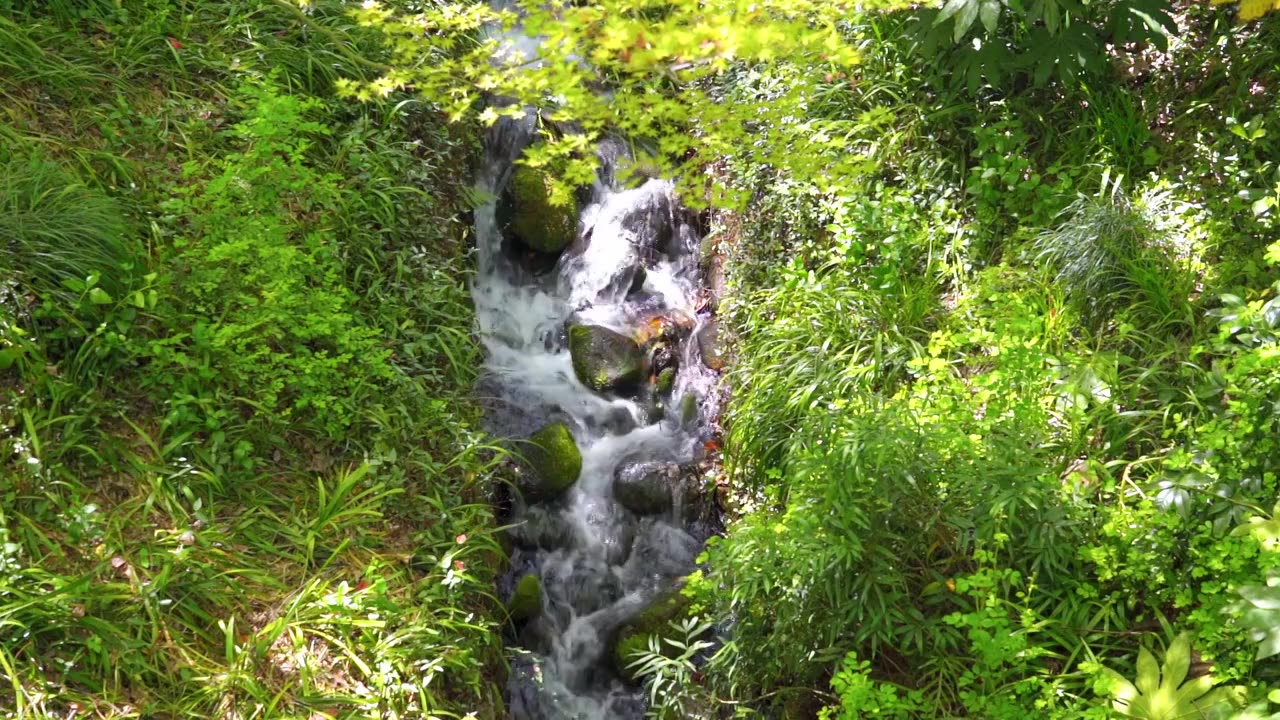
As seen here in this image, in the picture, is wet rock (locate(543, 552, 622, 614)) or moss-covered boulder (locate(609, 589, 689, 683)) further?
wet rock (locate(543, 552, 622, 614))

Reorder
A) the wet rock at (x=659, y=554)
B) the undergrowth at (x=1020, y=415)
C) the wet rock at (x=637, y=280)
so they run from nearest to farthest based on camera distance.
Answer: the undergrowth at (x=1020, y=415), the wet rock at (x=659, y=554), the wet rock at (x=637, y=280)

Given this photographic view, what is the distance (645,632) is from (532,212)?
2.87 m

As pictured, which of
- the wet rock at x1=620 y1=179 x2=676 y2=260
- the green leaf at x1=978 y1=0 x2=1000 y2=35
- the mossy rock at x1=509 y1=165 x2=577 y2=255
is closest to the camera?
the green leaf at x1=978 y1=0 x2=1000 y2=35

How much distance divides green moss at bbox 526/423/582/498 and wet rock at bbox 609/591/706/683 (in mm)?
844

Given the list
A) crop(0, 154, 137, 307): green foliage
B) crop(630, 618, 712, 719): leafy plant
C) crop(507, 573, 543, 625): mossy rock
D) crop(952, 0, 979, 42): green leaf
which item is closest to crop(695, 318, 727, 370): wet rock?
crop(507, 573, 543, 625): mossy rock

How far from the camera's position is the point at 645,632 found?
4195mm

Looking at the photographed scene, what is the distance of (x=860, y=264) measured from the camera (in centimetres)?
439

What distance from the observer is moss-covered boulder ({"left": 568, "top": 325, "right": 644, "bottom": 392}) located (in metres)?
5.21

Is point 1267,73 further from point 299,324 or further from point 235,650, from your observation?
point 235,650

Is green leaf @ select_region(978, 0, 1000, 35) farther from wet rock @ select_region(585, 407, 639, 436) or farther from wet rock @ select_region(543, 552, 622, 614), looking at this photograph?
wet rock @ select_region(543, 552, 622, 614)

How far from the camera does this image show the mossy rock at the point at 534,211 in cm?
561

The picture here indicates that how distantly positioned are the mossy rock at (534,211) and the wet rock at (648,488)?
183 cm

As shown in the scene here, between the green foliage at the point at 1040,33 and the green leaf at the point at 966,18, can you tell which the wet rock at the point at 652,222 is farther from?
the green leaf at the point at 966,18

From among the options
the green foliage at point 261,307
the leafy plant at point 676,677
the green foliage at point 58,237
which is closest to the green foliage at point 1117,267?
the leafy plant at point 676,677
